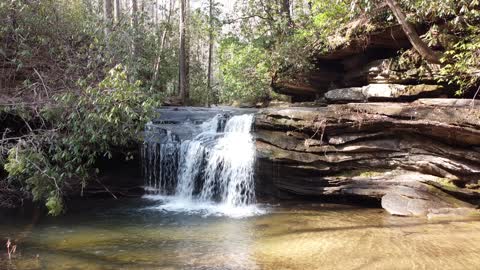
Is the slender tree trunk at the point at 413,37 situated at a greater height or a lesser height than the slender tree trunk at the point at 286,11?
lesser

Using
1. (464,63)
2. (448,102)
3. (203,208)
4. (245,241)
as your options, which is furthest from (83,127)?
(464,63)

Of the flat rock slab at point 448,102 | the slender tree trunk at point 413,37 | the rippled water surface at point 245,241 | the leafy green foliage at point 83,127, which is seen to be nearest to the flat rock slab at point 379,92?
the flat rock slab at point 448,102

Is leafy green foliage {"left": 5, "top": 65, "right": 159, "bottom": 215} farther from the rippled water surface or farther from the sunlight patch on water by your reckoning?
the sunlight patch on water

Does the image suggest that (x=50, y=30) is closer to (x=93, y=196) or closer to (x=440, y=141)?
(x=93, y=196)

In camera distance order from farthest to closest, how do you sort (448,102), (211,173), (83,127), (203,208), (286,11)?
(286,11)
(211,173)
(203,208)
(448,102)
(83,127)

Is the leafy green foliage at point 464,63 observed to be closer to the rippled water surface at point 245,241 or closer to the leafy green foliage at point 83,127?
the rippled water surface at point 245,241

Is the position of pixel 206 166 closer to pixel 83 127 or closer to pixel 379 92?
pixel 83 127

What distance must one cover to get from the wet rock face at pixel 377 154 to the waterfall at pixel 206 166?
52cm

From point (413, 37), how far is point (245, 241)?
5831 mm

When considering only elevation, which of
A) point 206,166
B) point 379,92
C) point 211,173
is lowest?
point 211,173

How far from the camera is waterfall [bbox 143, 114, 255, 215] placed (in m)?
10.9

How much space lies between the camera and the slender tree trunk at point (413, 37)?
9.05 m

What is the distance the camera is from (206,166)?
1130cm

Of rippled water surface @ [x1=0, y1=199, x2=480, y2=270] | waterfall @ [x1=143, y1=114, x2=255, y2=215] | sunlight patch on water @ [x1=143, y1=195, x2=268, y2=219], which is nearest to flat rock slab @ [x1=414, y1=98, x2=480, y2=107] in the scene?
rippled water surface @ [x1=0, y1=199, x2=480, y2=270]
